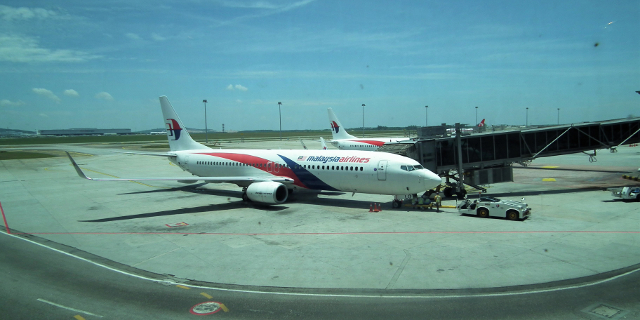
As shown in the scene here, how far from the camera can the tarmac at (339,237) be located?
46.0ft

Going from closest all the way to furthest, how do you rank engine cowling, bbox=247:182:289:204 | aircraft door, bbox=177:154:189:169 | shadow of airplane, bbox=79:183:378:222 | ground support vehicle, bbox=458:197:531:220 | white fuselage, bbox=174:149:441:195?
ground support vehicle, bbox=458:197:531:220, white fuselage, bbox=174:149:441:195, shadow of airplane, bbox=79:183:378:222, engine cowling, bbox=247:182:289:204, aircraft door, bbox=177:154:189:169

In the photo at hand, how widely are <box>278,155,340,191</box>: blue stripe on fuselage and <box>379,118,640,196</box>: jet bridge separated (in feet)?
23.0

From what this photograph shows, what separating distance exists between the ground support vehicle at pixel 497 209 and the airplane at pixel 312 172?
2.47 m

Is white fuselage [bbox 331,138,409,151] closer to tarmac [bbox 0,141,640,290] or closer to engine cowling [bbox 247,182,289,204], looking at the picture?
tarmac [bbox 0,141,640,290]

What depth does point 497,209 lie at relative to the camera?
22.3 meters

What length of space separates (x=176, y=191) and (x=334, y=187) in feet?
54.6

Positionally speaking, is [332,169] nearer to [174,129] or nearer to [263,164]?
[263,164]

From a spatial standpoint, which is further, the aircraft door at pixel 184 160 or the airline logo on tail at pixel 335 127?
the airline logo on tail at pixel 335 127

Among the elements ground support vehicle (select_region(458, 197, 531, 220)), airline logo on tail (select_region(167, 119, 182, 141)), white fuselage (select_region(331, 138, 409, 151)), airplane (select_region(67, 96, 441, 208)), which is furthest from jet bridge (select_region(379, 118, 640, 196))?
white fuselage (select_region(331, 138, 409, 151))

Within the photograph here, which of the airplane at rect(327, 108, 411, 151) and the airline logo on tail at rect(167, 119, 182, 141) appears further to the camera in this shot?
the airplane at rect(327, 108, 411, 151)

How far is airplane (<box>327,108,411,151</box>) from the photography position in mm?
62125

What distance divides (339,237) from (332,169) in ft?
28.7

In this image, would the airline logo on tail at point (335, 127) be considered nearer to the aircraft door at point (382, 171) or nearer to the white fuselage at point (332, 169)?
the white fuselage at point (332, 169)

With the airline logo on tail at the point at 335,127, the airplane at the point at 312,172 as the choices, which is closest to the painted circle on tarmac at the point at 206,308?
the airplane at the point at 312,172
